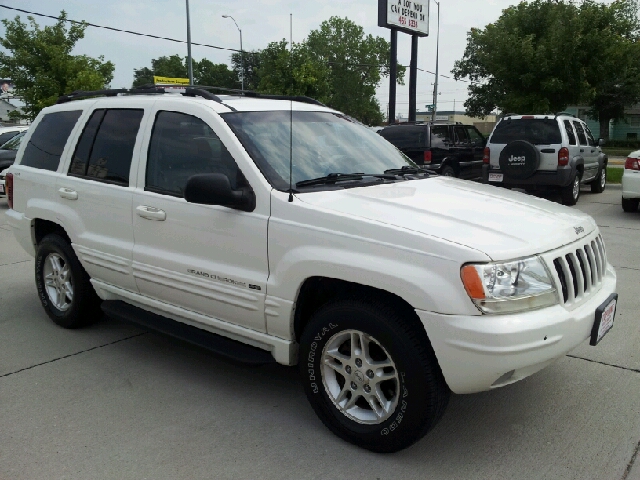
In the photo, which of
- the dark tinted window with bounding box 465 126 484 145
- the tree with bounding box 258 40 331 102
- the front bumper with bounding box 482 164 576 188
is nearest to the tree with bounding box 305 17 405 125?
the tree with bounding box 258 40 331 102

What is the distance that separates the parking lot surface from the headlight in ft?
2.83

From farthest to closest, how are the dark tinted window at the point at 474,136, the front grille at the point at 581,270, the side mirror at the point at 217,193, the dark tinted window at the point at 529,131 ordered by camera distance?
the dark tinted window at the point at 474,136
the dark tinted window at the point at 529,131
the side mirror at the point at 217,193
the front grille at the point at 581,270

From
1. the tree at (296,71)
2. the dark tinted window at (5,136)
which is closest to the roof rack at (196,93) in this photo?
the dark tinted window at (5,136)

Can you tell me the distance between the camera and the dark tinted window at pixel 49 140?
4969 mm

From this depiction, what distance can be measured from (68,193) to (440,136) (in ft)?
36.5

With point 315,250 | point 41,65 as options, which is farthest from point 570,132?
point 41,65

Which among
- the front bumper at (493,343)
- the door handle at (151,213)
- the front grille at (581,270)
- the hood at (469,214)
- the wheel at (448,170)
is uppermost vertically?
the hood at (469,214)

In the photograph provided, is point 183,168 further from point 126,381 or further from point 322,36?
point 322,36

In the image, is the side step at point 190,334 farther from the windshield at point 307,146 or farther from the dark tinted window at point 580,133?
the dark tinted window at point 580,133

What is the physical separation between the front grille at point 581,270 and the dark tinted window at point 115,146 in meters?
2.86

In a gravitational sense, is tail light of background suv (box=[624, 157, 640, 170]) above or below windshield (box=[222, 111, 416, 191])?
below

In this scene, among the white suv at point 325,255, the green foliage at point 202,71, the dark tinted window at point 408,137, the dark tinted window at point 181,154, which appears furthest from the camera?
the green foliage at point 202,71

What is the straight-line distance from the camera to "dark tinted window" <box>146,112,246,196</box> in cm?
375

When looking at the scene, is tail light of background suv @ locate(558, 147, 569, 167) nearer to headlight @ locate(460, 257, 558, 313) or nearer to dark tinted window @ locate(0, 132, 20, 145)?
headlight @ locate(460, 257, 558, 313)
